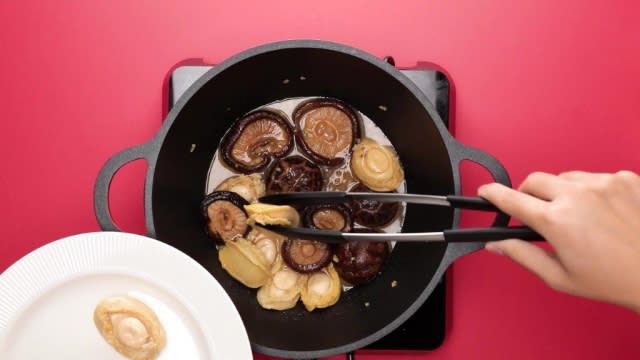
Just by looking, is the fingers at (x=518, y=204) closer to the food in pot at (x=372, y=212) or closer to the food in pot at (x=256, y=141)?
the food in pot at (x=372, y=212)

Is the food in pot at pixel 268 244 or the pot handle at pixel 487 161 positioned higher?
the pot handle at pixel 487 161

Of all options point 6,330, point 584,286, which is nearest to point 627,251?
point 584,286

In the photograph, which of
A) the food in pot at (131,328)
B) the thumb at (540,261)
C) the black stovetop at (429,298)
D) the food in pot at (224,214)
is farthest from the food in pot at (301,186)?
the thumb at (540,261)

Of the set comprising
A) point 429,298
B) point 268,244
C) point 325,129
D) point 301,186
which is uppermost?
point 325,129

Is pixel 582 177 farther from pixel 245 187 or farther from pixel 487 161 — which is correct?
pixel 245 187

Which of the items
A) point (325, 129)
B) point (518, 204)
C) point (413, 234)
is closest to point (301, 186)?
point (325, 129)

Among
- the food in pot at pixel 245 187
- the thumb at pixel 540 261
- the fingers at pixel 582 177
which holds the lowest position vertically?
the thumb at pixel 540 261

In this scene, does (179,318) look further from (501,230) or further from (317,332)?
(501,230)
